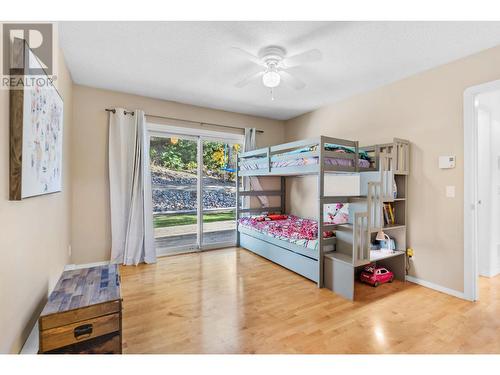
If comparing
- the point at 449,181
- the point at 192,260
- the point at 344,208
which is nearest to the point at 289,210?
the point at 344,208

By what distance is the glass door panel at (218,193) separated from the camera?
4.12m

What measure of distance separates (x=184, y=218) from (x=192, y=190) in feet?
1.59

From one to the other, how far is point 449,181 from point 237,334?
2547mm

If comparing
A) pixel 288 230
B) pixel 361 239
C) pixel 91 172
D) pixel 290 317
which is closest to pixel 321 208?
pixel 361 239

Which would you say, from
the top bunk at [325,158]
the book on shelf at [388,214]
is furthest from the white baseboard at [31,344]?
the book on shelf at [388,214]

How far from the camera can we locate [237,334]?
1.78 meters

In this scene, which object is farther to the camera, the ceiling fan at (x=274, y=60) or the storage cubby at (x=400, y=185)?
the storage cubby at (x=400, y=185)

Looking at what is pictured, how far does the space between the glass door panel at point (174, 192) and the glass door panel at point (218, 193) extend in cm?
18

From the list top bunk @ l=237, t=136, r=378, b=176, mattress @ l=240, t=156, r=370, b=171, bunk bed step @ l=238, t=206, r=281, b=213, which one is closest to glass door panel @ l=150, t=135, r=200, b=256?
bunk bed step @ l=238, t=206, r=281, b=213

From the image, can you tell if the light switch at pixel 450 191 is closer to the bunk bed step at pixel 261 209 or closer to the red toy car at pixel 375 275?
the red toy car at pixel 375 275

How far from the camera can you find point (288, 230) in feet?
10.6

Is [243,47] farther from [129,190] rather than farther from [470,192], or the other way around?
[470,192]

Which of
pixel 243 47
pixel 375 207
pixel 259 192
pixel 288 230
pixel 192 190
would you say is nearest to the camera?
pixel 243 47
